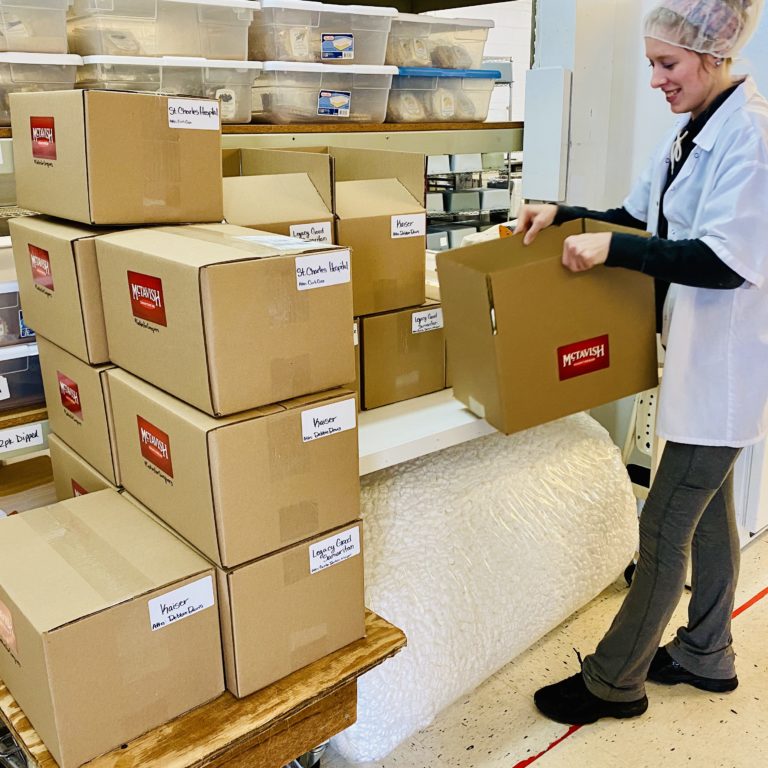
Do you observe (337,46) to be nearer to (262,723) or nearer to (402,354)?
(402,354)

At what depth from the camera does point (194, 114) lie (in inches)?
50.8

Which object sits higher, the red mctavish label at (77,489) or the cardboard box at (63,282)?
the cardboard box at (63,282)

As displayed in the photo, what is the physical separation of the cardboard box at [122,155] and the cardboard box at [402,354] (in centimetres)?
43

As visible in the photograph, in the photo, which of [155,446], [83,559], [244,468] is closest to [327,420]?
[244,468]

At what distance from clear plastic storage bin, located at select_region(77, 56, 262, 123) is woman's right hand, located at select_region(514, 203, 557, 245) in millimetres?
722

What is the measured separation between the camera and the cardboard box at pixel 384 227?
61.2 inches

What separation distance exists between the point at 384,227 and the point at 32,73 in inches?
32.5

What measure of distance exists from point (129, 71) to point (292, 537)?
3.82 ft

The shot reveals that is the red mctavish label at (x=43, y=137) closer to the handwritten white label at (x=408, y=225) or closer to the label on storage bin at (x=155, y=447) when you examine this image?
the label on storage bin at (x=155, y=447)

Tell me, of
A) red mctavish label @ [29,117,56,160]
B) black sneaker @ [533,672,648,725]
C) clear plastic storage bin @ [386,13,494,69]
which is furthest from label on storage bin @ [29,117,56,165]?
black sneaker @ [533,672,648,725]

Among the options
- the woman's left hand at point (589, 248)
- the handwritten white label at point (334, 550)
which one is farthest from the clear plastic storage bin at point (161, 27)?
the handwritten white label at point (334, 550)

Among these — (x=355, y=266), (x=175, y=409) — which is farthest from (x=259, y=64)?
(x=175, y=409)

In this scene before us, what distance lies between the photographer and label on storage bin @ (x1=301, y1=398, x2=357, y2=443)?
1.13 m

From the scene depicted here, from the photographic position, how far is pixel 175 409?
3.65 ft
